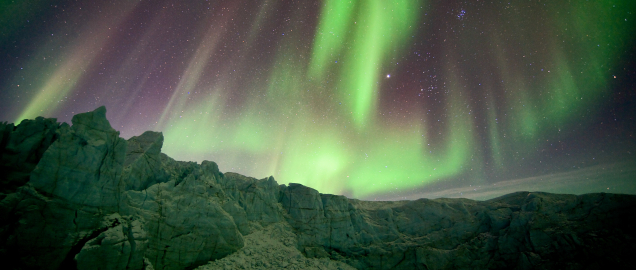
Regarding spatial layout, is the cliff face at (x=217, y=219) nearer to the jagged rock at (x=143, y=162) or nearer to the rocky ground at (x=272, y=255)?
the jagged rock at (x=143, y=162)

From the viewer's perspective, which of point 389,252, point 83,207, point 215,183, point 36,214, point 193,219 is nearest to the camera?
point 36,214

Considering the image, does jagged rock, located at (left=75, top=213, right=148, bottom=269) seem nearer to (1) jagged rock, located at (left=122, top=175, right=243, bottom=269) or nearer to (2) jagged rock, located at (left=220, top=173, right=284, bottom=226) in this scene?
(1) jagged rock, located at (left=122, top=175, right=243, bottom=269)

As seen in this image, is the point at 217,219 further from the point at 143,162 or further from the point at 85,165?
the point at 85,165

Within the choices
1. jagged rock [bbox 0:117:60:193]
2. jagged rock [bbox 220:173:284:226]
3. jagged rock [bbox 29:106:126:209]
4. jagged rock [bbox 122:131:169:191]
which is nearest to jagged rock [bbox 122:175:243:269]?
jagged rock [bbox 122:131:169:191]

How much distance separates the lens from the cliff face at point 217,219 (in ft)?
58.3

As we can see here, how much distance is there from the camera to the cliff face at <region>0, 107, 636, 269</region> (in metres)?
17.8

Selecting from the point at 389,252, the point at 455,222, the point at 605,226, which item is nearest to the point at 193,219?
the point at 389,252

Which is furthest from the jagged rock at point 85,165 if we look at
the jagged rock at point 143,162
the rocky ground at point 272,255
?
the rocky ground at point 272,255

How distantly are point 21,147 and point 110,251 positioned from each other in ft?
39.5

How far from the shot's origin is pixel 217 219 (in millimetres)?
26562

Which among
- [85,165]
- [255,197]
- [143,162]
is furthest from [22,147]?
[255,197]

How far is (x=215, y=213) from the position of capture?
1048 inches

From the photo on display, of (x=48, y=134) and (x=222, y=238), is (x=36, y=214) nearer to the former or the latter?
(x=48, y=134)

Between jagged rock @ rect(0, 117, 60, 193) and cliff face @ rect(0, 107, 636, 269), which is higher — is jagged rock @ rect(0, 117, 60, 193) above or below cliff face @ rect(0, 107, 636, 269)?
above
